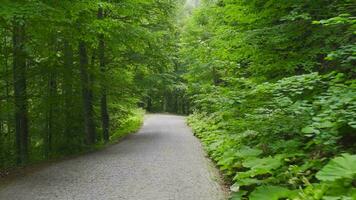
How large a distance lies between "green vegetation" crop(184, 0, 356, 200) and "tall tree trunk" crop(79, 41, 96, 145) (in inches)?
180

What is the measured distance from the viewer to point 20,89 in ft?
37.4

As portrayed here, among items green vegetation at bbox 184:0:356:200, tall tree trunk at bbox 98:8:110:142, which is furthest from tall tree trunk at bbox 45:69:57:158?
green vegetation at bbox 184:0:356:200

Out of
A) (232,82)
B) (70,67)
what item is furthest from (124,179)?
(70,67)

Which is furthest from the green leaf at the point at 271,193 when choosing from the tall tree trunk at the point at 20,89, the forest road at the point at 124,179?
the tall tree trunk at the point at 20,89

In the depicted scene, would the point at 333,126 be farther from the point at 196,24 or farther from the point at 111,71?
the point at 196,24

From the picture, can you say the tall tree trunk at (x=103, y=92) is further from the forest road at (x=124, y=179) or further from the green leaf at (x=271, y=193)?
the green leaf at (x=271, y=193)

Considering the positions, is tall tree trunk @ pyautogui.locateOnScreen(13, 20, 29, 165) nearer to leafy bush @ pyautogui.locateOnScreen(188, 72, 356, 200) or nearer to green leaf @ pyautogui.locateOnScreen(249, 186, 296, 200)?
leafy bush @ pyautogui.locateOnScreen(188, 72, 356, 200)

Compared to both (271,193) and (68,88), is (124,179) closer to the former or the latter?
(271,193)

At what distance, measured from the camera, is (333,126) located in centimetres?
536

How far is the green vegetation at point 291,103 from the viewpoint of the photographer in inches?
201

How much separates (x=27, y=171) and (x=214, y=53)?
5748 millimetres

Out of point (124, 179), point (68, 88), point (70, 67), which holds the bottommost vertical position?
point (124, 179)

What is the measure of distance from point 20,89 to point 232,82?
6208mm

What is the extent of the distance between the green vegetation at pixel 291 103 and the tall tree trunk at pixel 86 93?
15.0 feet
